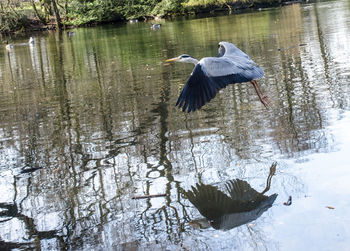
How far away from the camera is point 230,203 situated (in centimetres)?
484

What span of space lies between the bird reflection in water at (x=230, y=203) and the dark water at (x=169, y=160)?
0.17ft

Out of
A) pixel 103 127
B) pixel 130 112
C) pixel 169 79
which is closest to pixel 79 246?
pixel 103 127

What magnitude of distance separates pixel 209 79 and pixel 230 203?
191 cm

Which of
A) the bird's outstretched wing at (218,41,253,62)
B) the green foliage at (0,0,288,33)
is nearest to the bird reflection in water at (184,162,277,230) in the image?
the bird's outstretched wing at (218,41,253,62)

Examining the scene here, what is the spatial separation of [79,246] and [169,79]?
7.53 meters

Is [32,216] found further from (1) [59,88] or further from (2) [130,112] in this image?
(1) [59,88]

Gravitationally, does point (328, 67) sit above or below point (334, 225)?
above

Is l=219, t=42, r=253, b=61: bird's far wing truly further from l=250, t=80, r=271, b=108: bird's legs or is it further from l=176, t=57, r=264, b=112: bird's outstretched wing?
l=176, t=57, r=264, b=112: bird's outstretched wing

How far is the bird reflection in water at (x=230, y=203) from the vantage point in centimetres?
448

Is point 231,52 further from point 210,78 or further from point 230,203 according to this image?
point 230,203

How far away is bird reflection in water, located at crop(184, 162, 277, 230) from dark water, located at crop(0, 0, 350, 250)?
5 cm

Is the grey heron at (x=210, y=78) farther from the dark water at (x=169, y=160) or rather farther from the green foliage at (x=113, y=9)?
the green foliage at (x=113, y=9)

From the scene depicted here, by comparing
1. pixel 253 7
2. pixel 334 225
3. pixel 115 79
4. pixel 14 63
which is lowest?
pixel 334 225

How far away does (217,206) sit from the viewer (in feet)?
15.8
